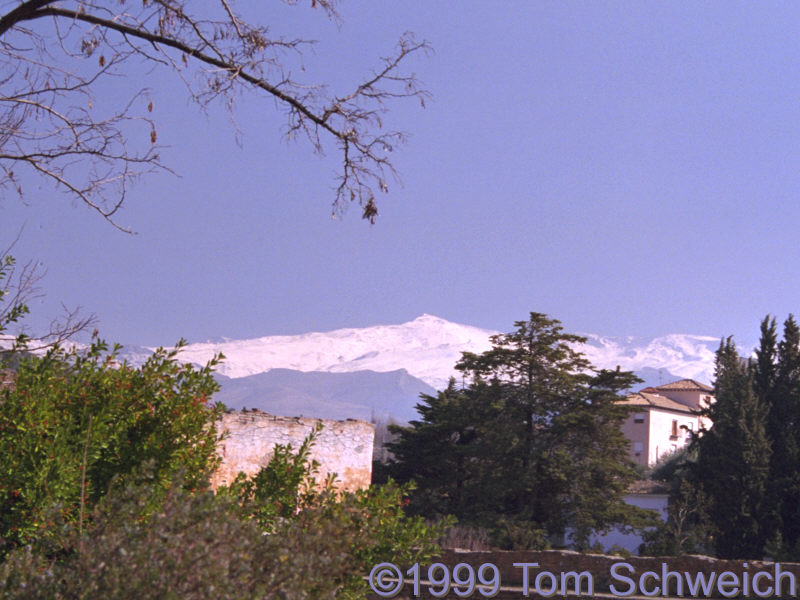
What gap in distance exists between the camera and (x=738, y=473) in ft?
84.0

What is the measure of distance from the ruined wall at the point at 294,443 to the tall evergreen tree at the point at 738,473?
11.4 meters

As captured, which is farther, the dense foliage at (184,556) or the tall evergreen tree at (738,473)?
the tall evergreen tree at (738,473)

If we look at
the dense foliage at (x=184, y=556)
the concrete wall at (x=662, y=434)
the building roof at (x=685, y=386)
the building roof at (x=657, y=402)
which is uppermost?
the building roof at (x=685, y=386)

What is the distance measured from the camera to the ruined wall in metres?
18.8

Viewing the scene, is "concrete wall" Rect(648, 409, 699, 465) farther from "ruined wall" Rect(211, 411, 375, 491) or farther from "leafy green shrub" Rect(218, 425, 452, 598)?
"leafy green shrub" Rect(218, 425, 452, 598)

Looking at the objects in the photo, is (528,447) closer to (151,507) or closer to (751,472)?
(751,472)

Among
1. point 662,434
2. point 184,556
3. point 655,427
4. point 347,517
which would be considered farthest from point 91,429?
point 662,434

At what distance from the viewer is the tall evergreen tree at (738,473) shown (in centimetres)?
2486

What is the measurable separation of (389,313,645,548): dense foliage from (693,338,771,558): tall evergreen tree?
128 inches

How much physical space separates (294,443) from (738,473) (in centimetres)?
1405

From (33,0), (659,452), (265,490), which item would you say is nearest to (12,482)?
(265,490)

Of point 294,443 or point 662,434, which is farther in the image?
point 662,434

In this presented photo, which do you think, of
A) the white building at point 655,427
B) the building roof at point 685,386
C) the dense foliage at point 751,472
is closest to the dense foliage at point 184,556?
the dense foliage at point 751,472

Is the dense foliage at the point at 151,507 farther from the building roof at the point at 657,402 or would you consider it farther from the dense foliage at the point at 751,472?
the building roof at the point at 657,402
